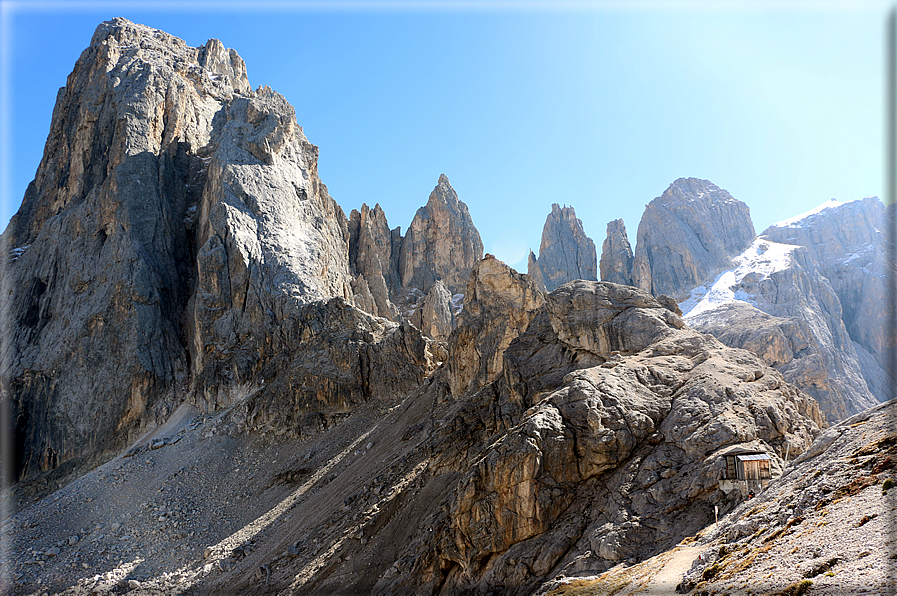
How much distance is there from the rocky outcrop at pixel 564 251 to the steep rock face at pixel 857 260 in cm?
5258

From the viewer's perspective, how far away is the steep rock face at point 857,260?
109688mm

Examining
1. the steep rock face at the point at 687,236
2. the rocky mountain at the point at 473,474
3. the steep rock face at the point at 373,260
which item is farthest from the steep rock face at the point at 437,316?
the steep rock face at the point at 687,236

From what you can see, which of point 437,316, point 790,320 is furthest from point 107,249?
point 790,320

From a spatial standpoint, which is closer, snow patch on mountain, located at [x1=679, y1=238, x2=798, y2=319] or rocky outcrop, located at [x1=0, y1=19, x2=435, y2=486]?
rocky outcrop, located at [x1=0, y1=19, x2=435, y2=486]

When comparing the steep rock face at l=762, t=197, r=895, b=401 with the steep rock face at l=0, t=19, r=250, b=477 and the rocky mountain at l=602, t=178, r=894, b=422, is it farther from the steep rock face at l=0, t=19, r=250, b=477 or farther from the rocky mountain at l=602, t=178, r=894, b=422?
the steep rock face at l=0, t=19, r=250, b=477

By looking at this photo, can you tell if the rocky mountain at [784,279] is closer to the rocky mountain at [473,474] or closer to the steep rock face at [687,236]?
the steep rock face at [687,236]

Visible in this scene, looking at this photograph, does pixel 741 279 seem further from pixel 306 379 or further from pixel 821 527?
pixel 821 527

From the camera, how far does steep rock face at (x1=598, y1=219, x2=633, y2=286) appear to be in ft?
458

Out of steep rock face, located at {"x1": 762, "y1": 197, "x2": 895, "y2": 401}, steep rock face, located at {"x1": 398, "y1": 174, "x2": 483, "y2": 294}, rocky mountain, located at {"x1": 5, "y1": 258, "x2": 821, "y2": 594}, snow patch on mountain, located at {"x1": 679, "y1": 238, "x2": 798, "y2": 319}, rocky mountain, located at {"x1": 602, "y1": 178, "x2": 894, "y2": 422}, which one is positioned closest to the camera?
rocky mountain, located at {"x1": 5, "y1": 258, "x2": 821, "y2": 594}

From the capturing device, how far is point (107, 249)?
6812 centimetres

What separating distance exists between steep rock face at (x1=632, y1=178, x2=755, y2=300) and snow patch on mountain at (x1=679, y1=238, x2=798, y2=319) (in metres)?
2.84

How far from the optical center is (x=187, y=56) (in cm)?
8856

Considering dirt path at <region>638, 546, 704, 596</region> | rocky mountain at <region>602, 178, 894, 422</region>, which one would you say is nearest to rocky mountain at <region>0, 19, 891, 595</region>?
rocky mountain at <region>602, 178, 894, 422</region>

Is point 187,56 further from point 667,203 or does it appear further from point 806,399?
point 667,203
